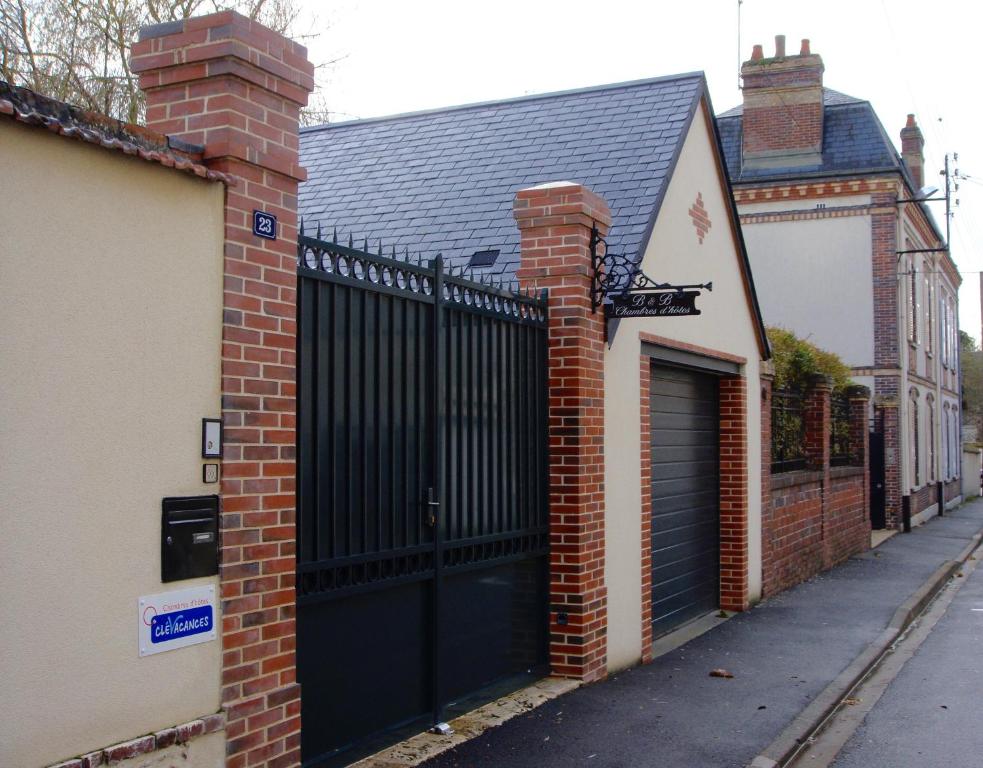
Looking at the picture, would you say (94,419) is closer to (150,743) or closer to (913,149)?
(150,743)

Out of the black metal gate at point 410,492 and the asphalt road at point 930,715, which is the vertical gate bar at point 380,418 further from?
the asphalt road at point 930,715

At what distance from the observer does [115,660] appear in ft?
Answer: 12.9

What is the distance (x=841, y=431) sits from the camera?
696 inches

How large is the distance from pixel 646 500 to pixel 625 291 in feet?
6.48

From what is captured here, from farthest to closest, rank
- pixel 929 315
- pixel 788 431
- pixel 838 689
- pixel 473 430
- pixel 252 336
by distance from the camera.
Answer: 1. pixel 929 315
2. pixel 788 431
3. pixel 838 689
4. pixel 473 430
5. pixel 252 336

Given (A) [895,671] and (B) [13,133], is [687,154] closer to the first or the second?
(A) [895,671]

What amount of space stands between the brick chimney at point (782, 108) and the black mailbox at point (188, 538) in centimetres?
2173

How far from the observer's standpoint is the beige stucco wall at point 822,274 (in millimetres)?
22953

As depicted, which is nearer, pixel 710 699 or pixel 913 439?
pixel 710 699

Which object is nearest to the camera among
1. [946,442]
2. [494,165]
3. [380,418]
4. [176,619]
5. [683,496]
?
[176,619]

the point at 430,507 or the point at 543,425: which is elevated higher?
the point at 543,425

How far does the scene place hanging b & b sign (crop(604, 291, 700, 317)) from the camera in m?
7.47

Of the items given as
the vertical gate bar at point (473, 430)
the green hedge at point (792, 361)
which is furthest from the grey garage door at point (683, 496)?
the green hedge at point (792, 361)

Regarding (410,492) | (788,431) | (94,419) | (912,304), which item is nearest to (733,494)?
(788,431)
